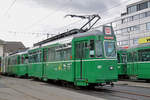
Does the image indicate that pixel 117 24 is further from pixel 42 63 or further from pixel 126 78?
pixel 42 63

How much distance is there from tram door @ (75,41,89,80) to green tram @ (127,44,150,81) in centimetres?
797

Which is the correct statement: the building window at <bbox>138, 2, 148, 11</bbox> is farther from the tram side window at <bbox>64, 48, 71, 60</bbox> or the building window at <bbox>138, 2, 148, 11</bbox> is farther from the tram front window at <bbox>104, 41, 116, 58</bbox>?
the tram front window at <bbox>104, 41, 116, 58</bbox>

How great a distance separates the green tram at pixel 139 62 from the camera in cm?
1864

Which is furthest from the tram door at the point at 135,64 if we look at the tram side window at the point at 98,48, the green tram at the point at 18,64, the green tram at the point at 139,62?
the green tram at the point at 18,64

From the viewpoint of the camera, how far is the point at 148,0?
5088 cm

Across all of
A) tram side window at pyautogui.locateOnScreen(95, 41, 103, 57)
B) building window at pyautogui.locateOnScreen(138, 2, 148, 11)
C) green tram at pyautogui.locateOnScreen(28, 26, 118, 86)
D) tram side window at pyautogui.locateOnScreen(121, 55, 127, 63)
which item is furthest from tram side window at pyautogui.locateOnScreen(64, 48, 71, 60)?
building window at pyautogui.locateOnScreen(138, 2, 148, 11)

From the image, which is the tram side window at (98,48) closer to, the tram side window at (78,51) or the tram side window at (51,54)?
the tram side window at (78,51)

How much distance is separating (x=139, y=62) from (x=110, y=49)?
783cm

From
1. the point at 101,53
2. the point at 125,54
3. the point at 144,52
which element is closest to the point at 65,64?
the point at 101,53

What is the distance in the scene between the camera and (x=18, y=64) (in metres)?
27.0

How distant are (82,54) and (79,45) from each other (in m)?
0.64

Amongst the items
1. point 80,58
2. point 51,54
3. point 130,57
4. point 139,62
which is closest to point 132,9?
point 130,57

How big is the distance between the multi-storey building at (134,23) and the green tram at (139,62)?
27.3 m

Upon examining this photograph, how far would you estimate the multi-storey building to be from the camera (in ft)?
161
